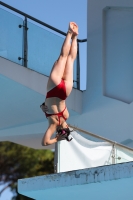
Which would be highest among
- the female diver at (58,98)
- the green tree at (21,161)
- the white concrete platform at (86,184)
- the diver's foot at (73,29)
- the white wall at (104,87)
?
the green tree at (21,161)

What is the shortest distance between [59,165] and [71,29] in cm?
334

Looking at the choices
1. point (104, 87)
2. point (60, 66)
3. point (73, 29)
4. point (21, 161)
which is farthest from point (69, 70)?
point (21, 161)

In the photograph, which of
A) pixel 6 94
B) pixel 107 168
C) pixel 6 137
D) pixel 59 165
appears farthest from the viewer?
pixel 6 137

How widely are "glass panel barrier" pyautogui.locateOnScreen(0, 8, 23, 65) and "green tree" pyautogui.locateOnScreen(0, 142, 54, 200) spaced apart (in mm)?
20646

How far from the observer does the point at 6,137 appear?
18109mm

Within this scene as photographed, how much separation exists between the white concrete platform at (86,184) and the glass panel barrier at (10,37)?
3414 millimetres

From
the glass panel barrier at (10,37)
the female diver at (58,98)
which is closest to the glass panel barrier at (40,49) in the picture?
the glass panel barrier at (10,37)

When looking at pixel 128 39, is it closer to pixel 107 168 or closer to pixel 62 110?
pixel 107 168

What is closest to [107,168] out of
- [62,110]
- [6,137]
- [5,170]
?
[62,110]

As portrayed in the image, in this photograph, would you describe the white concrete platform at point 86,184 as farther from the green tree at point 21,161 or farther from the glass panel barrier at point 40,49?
the green tree at point 21,161

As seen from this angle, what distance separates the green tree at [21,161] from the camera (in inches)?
1385

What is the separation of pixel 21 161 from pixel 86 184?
81.1 ft

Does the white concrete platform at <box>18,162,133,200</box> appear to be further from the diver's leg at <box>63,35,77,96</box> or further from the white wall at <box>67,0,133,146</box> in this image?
the white wall at <box>67,0,133,146</box>

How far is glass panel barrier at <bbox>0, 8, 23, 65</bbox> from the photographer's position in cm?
1423
